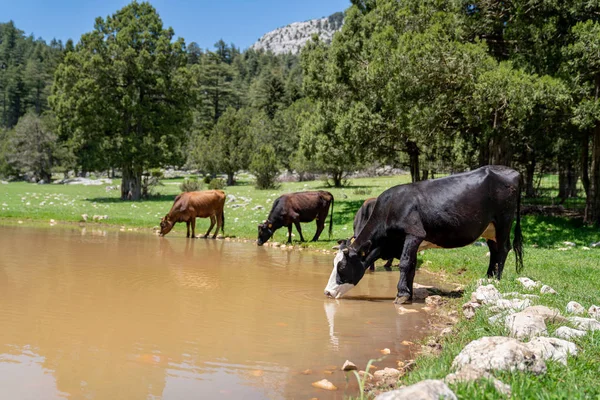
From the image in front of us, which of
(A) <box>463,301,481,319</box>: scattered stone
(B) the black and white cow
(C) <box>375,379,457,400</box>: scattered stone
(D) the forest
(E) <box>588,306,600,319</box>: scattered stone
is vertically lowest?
(A) <box>463,301,481,319</box>: scattered stone

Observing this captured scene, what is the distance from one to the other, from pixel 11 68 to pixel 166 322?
143 m

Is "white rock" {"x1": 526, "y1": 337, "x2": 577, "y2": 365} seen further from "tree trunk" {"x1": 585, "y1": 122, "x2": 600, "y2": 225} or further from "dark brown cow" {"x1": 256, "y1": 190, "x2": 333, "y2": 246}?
"tree trunk" {"x1": 585, "y1": 122, "x2": 600, "y2": 225}

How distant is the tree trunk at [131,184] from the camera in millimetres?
36188

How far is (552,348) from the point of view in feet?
16.2

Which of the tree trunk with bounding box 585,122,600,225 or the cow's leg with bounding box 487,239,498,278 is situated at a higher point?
the tree trunk with bounding box 585,122,600,225

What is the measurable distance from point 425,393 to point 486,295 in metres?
4.86

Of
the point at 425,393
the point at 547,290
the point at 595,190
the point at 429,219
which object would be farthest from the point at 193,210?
the point at 425,393

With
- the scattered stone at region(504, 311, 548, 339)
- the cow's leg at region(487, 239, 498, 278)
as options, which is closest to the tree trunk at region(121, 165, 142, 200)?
the cow's leg at region(487, 239, 498, 278)

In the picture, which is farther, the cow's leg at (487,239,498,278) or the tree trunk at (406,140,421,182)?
the tree trunk at (406,140,421,182)

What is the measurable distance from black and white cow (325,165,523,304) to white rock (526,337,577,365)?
12.6 ft

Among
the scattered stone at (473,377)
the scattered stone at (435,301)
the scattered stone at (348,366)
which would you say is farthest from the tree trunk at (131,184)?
the scattered stone at (473,377)

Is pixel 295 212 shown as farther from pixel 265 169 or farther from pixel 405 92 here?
pixel 265 169

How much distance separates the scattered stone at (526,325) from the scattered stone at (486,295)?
1690mm

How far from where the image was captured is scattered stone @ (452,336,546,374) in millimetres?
4383
